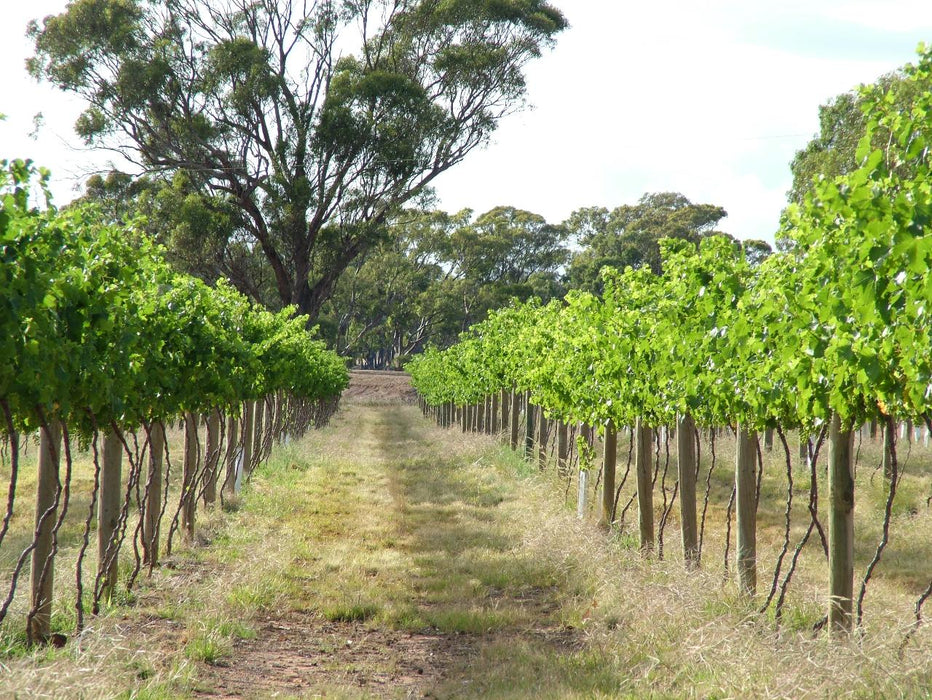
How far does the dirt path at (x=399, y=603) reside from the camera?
21.6ft

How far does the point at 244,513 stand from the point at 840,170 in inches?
687

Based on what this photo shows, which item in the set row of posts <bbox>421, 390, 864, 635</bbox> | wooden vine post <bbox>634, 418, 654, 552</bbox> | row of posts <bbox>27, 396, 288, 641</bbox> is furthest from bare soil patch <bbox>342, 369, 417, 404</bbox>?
wooden vine post <bbox>634, 418, 654, 552</bbox>

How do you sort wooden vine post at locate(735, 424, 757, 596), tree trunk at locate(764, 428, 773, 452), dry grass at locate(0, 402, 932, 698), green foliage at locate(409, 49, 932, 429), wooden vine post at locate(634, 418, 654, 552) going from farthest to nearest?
tree trunk at locate(764, 428, 773, 452)
wooden vine post at locate(634, 418, 654, 552)
wooden vine post at locate(735, 424, 757, 596)
dry grass at locate(0, 402, 932, 698)
green foliage at locate(409, 49, 932, 429)

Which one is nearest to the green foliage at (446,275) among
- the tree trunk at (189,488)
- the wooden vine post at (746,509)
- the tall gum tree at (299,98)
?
the tall gum tree at (299,98)

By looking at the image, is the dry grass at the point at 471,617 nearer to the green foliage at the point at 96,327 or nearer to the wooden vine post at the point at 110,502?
the wooden vine post at the point at 110,502

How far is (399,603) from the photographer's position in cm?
878

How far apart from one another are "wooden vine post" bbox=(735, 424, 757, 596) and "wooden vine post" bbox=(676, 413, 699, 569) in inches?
28.4

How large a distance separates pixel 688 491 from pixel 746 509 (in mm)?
1048

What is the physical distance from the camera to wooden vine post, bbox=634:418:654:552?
33.2 ft

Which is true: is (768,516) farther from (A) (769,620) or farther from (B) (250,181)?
(B) (250,181)

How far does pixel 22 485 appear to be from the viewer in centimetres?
1747

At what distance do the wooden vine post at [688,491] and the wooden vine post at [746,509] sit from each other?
722 millimetres

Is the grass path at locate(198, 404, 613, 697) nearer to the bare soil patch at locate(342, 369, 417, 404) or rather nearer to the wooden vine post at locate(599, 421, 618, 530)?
the wooden vine post at locate(599, 421, 618, 530)

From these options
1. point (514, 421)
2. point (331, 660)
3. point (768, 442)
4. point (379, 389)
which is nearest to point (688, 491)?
point (331, 660)
